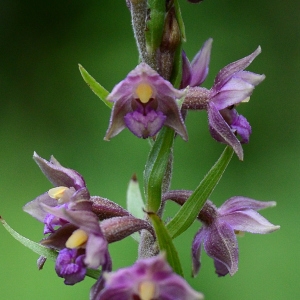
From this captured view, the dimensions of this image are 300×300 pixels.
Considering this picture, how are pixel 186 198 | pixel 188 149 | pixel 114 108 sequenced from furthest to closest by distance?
pixel 188 149 < pixel 186 198 < pixel 114 108

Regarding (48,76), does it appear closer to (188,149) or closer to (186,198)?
(188,149)

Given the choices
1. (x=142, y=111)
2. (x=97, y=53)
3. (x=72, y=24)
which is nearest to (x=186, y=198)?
(x=142, y=111)

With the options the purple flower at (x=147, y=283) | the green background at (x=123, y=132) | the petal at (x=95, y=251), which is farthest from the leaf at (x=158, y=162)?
the green background at (x=123, y=132)

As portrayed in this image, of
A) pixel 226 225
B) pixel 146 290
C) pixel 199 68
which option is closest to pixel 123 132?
pixel 199 68

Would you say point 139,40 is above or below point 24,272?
above

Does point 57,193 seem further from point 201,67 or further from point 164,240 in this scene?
point 201,67

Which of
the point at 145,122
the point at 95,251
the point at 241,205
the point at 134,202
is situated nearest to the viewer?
the point at 95,251

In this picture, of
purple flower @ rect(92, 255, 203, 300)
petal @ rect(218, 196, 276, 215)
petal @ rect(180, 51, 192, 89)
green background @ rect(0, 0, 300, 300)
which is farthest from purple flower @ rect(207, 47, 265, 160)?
green background @ rect(0, 0, 300, 300)
